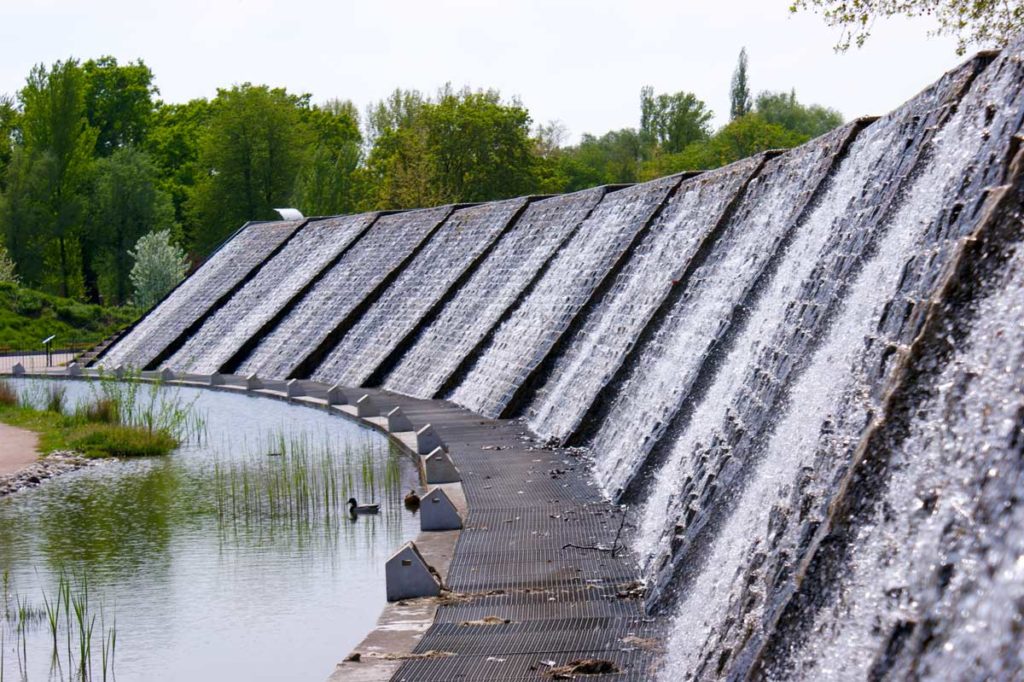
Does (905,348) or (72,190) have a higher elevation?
(72,190)

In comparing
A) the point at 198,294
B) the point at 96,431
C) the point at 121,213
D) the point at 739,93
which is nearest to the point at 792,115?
the point at 739,93

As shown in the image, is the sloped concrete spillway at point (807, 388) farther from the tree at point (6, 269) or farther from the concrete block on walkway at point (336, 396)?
the tree at point (6, 269)

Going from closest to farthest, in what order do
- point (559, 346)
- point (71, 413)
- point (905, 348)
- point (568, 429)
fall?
point (905, 348)
point (568, 429)
point (559, 346)
point (71, 413)

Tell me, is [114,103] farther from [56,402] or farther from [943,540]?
[943,540]

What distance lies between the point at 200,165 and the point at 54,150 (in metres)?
12.3

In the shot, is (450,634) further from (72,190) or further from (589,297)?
(72,190)

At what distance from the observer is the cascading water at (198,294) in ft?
98.9

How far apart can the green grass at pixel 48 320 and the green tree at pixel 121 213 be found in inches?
453

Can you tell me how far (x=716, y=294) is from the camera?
1304 centimetres

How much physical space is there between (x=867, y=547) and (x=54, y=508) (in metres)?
9.70

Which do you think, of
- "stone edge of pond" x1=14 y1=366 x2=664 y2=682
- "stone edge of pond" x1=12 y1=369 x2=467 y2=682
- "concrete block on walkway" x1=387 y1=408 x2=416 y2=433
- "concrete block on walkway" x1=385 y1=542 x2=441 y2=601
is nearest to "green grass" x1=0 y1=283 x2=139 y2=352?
"stone edge of pond" x1=12 y1=369 x2=467 y2=682

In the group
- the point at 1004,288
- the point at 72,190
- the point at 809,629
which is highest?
the point at 72,190

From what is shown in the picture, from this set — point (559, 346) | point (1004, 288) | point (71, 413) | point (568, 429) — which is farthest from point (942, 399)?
point (71, 413)

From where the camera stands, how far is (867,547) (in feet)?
18.1
